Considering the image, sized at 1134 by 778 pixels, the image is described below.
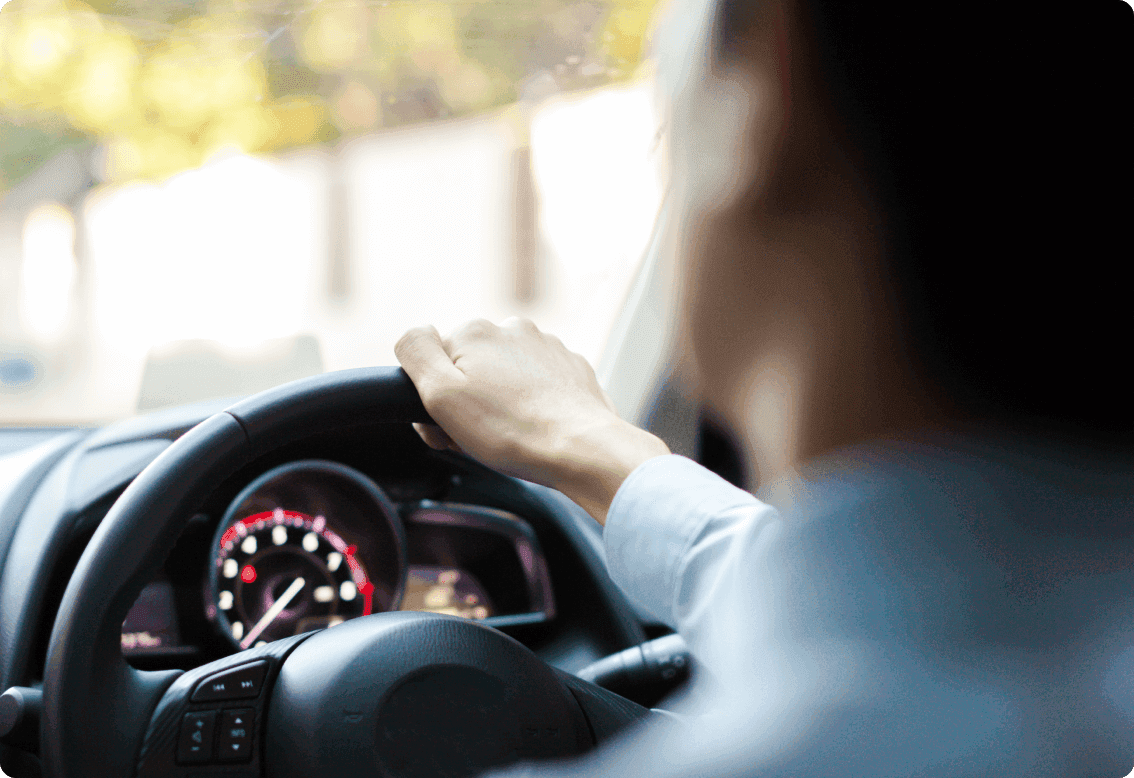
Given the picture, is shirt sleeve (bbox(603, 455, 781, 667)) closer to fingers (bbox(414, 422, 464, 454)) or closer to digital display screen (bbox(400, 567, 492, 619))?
fingers (bbox(414, 422, 464, 454))

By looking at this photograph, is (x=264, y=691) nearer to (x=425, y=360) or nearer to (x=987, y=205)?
(x=425, y=360)

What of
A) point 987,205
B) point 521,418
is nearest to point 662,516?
point 521,418

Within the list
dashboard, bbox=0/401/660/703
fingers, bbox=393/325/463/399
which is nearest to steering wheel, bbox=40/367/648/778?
fingers, bbox=393/325/463/399

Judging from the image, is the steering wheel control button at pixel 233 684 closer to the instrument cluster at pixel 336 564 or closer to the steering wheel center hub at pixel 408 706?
the steering wheel center hub at pixel 408 706

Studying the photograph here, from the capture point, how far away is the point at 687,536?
601 millimetres

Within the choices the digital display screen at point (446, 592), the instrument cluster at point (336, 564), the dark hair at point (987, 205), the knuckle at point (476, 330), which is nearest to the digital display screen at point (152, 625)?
the instrument cluster at point (336, 564)

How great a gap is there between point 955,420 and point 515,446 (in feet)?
1.19

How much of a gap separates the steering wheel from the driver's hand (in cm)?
12

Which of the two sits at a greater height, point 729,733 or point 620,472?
point 620,472

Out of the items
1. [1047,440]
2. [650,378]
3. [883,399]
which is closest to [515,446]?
[883,399]

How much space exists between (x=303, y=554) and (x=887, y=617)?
961 millimetres

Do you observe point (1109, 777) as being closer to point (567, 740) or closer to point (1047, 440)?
point (1047, 440)

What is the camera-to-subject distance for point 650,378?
5.00 feet

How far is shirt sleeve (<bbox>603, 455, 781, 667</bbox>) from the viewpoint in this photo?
58cm
